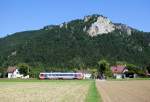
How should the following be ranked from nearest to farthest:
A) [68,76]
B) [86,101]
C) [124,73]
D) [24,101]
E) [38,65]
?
1. [24,101]
2. [86,101]
3. [68,76]
4. [124,73]
5. [38,65]

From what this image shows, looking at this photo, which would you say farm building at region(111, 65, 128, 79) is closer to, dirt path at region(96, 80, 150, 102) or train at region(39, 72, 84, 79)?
train at region(39, 72, 84, 79)

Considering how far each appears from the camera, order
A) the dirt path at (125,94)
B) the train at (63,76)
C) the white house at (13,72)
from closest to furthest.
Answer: the dirt path at (125,94), the train at (63,76), the white house at (13,72)

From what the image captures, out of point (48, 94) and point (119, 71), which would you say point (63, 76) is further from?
point (48, 94)

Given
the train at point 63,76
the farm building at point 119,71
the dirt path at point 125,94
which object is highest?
the farm building at point 119,71

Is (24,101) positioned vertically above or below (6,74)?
below

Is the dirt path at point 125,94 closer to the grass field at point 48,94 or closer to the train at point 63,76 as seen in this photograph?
the grass field at point 48,94

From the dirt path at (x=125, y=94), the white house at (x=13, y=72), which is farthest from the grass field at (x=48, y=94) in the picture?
the white house at (x=13, y=72)

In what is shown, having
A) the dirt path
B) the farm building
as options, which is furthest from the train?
the dirt path

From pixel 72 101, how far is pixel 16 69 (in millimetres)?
152562

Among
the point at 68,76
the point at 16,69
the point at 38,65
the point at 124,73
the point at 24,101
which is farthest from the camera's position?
the point at 38,65

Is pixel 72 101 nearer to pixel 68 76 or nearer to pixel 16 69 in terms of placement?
pixel 68 76

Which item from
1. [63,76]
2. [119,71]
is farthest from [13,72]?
[119,71]

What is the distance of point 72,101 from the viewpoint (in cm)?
2697

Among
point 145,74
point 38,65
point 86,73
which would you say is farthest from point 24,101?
point 38,65
